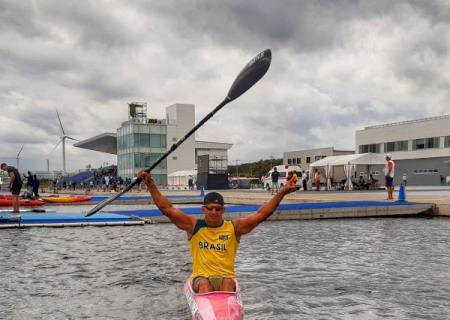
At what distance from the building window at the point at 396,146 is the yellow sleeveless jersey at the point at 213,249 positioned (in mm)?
67982

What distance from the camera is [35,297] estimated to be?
8.63 meters

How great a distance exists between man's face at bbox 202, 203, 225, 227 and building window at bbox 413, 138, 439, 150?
64.7 metres

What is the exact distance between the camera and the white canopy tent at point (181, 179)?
208 ft

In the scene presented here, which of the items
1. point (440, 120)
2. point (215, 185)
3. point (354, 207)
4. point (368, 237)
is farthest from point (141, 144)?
point (368, 237)

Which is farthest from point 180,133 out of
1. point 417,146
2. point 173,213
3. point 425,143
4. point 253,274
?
point 173,213

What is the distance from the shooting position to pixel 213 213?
619 centimetres

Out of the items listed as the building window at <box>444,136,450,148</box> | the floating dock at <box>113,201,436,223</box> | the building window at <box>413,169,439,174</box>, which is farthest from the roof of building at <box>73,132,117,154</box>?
the floating dock at <box>113,201,436,223</box>

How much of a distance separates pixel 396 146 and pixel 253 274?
214 feet

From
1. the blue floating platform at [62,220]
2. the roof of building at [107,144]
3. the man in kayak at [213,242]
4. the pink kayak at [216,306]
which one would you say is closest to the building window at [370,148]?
the roof of building at [107,144]

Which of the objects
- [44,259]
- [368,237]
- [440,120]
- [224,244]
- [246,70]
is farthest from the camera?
[440,120]

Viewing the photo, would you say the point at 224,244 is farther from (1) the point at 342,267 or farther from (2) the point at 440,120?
(2) the point at 440,120

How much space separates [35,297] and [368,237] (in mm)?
11437

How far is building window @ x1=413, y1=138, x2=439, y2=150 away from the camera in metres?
63.8

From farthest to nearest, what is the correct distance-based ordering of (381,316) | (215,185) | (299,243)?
(215,185), (299,243), (381,316)
